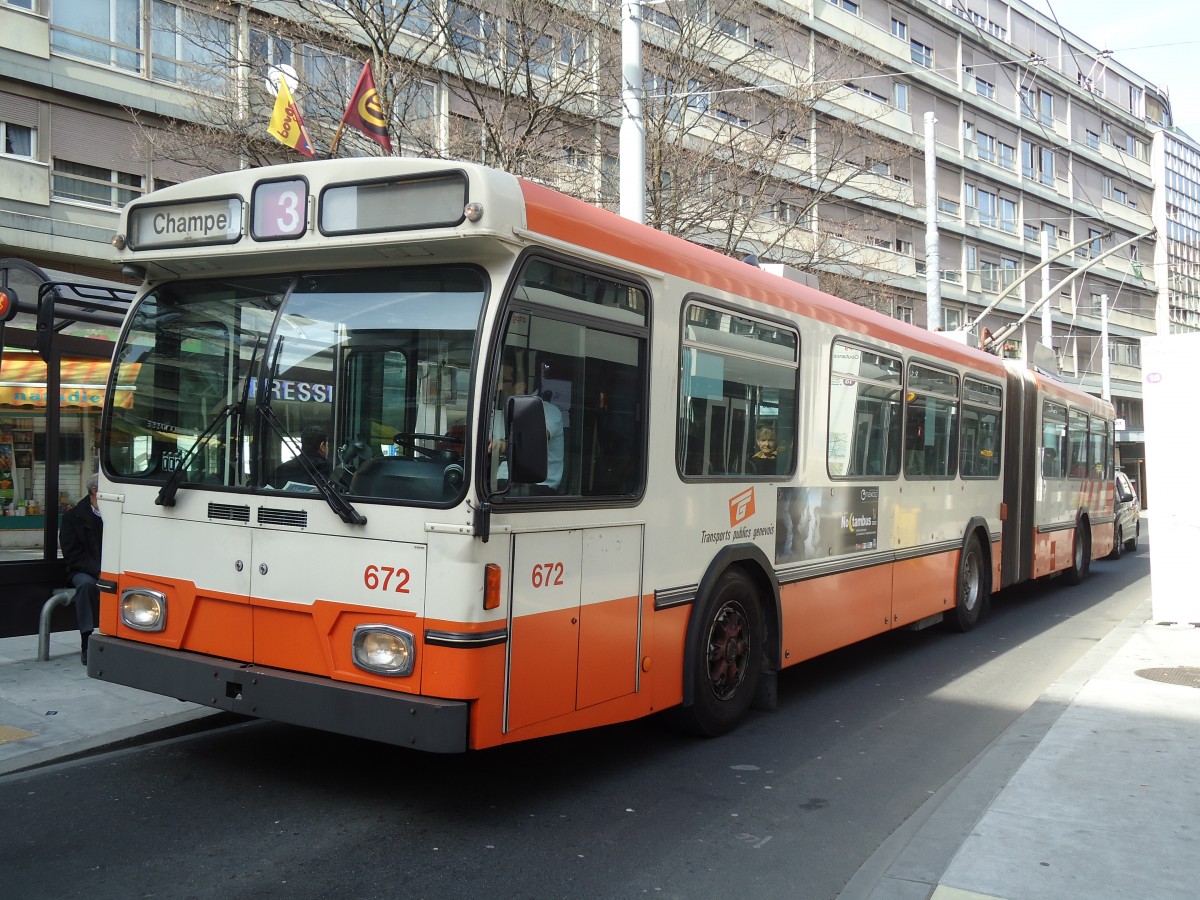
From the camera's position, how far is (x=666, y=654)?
6.18m

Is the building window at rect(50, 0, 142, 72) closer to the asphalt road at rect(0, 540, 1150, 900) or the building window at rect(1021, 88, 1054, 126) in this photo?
the asphalt road at rect(0, 540, 1150, 900)

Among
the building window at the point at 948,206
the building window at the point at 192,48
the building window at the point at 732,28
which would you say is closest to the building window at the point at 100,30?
the building window at the point at 192,48

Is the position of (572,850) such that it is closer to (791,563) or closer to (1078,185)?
(791,563)

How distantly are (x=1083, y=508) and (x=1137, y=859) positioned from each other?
12.8 meters

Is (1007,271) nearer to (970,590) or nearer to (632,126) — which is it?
(970,590)

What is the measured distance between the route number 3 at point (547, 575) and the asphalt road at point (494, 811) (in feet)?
3.83

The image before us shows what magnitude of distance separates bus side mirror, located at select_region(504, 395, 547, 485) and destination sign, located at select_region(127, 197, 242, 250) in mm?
1813

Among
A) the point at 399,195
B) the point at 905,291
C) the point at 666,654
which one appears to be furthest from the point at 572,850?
the point at 905,291

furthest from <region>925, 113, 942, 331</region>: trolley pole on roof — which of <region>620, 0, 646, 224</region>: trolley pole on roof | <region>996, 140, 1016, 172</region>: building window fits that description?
<region>996, 140, 1016, 172</region>: building window

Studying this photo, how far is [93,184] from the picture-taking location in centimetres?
1906

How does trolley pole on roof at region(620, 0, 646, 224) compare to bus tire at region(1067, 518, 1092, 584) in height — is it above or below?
above

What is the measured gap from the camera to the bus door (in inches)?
199

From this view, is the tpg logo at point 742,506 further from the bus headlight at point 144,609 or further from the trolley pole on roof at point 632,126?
the trolley pole on roof at point 632,126

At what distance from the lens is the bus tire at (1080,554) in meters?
16.2
